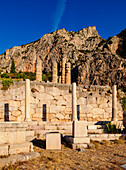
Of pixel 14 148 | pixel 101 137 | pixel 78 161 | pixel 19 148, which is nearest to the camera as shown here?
pixel 78 161

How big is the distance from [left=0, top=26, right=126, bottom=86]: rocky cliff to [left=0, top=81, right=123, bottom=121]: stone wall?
39.6 metres

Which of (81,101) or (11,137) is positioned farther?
(81,101)

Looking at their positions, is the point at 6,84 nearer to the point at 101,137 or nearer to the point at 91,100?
the point at 91,100

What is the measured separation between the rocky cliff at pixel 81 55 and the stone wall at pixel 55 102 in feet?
130

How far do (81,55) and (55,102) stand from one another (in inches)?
2624

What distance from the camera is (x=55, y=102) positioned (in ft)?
47.0

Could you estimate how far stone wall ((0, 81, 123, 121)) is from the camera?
13.2m

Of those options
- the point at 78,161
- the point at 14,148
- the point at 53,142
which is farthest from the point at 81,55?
the point at 78,161

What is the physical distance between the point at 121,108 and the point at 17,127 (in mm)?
12516

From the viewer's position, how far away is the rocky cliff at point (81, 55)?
5884 cm

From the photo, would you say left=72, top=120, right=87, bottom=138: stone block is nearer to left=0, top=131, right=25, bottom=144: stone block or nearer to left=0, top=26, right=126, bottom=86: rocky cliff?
left=0, top=131, right=25, bottom=144: stone block

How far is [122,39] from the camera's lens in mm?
71250

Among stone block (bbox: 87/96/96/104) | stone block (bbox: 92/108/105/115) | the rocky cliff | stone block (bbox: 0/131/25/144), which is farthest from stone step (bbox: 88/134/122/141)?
the rocky cliff

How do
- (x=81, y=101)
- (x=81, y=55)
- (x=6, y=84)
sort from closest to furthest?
1. (x=6, y=84)
2. (x=81, y=101)
3. (x=81, y=55)
